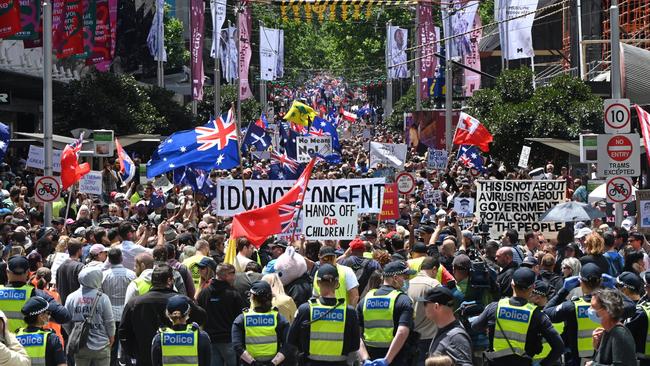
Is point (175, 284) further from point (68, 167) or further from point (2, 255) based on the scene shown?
point (68, 167)

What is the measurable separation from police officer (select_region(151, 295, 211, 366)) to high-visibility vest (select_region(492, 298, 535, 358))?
2.27 metres

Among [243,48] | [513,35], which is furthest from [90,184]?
[243,48]

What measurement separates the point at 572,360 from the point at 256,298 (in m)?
2.90

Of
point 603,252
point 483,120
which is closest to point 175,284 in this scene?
point 603,252

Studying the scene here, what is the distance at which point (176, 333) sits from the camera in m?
9.14

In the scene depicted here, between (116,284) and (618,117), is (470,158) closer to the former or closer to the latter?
(618,117)

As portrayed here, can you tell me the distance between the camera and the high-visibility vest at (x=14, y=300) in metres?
10.6

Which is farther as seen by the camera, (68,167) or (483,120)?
(483,120)

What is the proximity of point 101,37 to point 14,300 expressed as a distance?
91.3 feet

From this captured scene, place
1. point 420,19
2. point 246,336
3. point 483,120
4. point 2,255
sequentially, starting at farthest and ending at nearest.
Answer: point 420,19
point 483,120
point 2,255
point 246,336

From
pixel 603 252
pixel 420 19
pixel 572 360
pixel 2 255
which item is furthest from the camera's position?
pixel 420 19

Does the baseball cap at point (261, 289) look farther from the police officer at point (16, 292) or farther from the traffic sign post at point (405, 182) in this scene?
the traffic sign post at point (405, 182)

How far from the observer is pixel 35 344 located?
9117mm

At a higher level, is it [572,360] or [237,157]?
[237,157]
